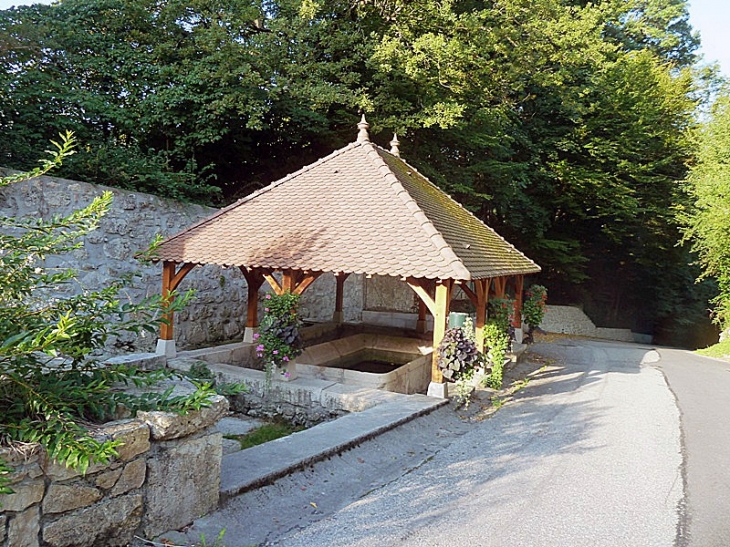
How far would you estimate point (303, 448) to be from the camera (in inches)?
162

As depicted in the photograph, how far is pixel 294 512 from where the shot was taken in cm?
330

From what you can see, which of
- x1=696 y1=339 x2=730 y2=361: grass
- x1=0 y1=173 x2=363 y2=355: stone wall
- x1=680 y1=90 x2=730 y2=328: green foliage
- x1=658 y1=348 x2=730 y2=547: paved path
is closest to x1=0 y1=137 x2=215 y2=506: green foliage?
x1=658 y1=348 x2=730 y2=547: paved path

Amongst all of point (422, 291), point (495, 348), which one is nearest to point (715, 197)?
point (495, 348)

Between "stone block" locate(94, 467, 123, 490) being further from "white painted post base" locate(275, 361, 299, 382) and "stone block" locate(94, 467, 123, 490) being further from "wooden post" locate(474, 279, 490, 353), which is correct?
"wooden post" locate(474, 279, 490, 353)

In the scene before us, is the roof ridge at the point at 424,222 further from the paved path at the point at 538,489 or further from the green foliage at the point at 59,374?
the green foliage at the point at 59,374

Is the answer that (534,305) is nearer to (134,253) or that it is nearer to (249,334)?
(249,334)

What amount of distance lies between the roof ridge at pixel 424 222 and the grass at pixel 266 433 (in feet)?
9.14

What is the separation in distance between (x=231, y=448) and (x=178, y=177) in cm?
704

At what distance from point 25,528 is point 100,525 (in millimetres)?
350

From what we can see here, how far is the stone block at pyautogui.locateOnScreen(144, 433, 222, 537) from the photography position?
2.74 metres

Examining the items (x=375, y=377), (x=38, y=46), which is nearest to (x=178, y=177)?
(x=38, y=46)

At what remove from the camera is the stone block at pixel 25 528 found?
217 centimetres

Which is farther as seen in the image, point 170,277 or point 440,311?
point 170,277

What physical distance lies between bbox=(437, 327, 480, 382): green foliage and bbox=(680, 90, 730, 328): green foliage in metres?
11.7
